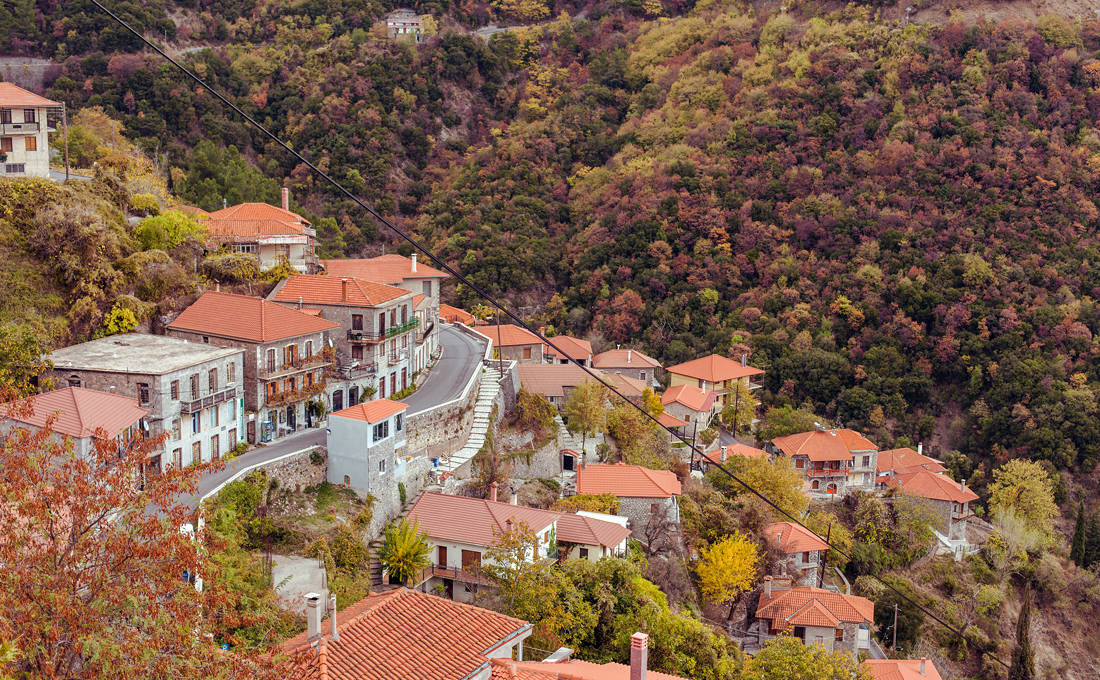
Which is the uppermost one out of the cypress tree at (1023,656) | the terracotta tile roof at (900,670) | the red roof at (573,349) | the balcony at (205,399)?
the balcony at (205,399)

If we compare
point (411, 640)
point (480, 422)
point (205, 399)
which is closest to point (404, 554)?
point (205, 399)

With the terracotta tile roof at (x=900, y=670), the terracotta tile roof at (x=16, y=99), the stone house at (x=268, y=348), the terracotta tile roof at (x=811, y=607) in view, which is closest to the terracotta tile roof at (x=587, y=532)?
the terracotta tile roof at (x=811, y=607)

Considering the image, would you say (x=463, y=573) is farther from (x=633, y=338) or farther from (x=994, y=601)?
(x=633, y=338)

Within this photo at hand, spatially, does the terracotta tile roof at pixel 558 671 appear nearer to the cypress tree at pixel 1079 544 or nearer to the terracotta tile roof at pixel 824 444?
the terracotta tile roof at pixel 824 444

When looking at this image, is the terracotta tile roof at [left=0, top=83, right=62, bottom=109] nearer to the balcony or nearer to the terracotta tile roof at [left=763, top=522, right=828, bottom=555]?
the balcony

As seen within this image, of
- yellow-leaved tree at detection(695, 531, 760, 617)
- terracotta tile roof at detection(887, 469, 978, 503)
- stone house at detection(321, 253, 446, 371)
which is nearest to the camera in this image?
yellow-leaved tree at detection(695, 531, 760, 617)

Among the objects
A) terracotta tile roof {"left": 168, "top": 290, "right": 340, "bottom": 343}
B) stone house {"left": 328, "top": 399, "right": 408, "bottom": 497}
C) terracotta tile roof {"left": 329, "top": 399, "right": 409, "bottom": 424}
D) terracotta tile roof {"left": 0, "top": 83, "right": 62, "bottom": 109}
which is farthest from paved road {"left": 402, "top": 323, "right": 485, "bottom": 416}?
terracotta tile roof {"left": 0, "top": 83, "right": 62, "bottom": 109}

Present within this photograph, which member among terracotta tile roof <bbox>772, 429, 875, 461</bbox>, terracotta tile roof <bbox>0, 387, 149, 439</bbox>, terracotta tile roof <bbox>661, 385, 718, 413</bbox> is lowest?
terracotta tile roof <bbox>772, 429, 875, 461</bbox>
